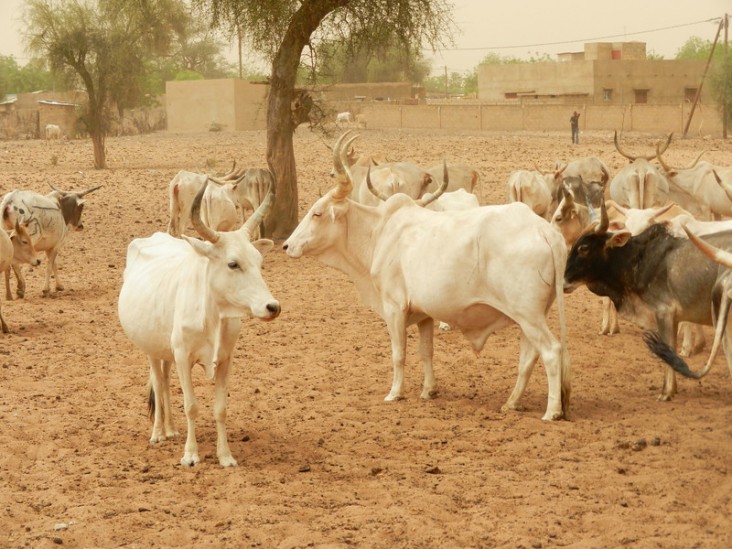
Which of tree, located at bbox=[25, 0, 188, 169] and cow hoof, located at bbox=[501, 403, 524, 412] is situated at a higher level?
tree, located at bbox=[25, 0, 188, 169]

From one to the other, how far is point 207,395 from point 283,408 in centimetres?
67

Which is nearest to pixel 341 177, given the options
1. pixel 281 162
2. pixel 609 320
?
pixel 609 320

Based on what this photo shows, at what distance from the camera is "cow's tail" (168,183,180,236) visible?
1541 cm

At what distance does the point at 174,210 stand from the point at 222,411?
30.9 feet

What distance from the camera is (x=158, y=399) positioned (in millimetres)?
7051

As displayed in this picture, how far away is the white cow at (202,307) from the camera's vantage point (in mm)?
6270

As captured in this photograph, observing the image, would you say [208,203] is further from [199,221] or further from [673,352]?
[673,352]

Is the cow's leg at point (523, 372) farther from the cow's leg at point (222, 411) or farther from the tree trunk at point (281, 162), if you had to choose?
the tree trunk at point (281, 162)

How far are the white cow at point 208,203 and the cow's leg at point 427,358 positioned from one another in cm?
613

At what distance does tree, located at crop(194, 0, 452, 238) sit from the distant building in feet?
113

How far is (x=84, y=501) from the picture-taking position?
5.94 meters

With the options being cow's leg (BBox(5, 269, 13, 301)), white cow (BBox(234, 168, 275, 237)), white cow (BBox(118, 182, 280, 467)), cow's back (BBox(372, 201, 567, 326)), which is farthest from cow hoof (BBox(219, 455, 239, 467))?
white cow (BBox(234, 168, 275, 237))

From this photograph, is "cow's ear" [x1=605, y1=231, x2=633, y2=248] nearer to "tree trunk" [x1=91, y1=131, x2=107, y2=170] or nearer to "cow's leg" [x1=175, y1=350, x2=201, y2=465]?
"cow's leg" [x1=175, y1=350, x2=201, y2=465]

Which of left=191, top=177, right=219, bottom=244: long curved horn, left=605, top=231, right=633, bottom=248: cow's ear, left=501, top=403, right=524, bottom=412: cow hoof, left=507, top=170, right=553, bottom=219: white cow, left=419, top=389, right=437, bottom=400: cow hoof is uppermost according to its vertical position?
left=191, top=177, right=219, bottom=244: long curved horn
